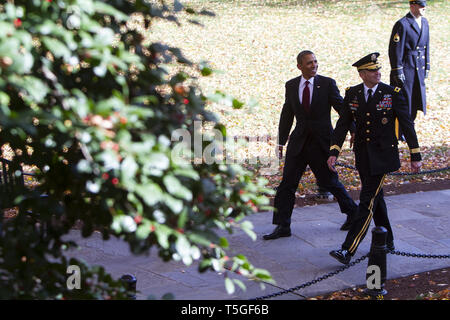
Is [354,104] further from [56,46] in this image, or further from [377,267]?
[56,46]

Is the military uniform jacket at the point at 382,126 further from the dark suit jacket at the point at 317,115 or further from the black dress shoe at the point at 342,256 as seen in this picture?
the black dress shoe at the point at 342,256

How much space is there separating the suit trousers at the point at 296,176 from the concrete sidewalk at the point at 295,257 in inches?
12.4

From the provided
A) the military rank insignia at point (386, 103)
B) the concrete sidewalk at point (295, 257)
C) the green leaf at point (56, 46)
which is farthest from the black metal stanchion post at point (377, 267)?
the green leaf at point (56, 46)

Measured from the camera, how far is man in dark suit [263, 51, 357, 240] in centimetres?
688

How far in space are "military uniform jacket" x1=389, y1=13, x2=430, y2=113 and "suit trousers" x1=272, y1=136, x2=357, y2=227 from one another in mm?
3592

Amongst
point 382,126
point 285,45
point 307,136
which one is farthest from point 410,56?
point 285,45

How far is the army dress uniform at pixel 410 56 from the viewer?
989 cm

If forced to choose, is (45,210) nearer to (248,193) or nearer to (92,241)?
(248,193)

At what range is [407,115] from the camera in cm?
618

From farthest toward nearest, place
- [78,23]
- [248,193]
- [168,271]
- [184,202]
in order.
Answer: [168,271] → [248,193] → [184,202] → [78,23]

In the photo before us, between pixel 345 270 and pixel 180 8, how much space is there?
3746 millimetres

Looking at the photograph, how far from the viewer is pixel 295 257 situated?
6.39 meters

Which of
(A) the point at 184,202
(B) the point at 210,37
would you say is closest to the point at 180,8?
(A) the point at 184,202

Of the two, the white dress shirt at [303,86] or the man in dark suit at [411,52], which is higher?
the man in dark suit at [411,52]
